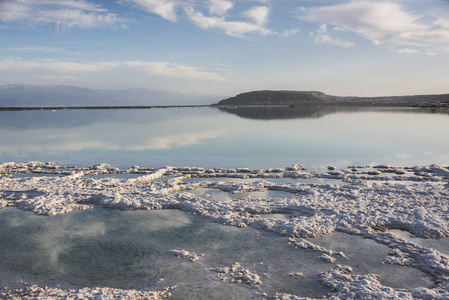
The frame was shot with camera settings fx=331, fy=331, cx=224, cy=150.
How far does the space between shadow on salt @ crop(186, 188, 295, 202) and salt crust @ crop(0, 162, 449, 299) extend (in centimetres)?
29

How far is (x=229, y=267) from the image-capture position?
5.82 meters

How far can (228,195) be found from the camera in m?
10.4

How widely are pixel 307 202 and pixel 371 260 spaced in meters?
3.27

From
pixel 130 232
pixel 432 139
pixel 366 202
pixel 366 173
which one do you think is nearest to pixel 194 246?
pixel 130 232

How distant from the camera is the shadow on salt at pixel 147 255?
5312 millimetres

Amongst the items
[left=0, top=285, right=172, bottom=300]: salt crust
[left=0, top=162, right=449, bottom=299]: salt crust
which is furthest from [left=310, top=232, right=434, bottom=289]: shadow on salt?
[left=0, top=285, right=172, bottom=300]: salt crust

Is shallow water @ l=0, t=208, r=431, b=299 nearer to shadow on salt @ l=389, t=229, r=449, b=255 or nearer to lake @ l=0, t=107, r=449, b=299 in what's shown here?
lake @ l=0, t=107, r=449, b=299

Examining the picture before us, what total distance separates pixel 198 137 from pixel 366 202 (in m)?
16.9

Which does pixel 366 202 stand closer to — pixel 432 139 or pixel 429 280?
pixel 429 280

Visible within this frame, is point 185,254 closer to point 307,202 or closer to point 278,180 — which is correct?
point 307,202

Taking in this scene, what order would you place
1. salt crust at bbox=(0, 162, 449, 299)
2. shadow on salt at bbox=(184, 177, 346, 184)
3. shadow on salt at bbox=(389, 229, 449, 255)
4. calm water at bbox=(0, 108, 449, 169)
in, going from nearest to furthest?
salt crust at bbox=(0, 162, 449, 299) < shadow on salt at bbox=(389, 229, 449, 255) < shadow on salt at bbox=(184, 177, 346, 184) < calm water at bbox=(0, 108, 449, 169)

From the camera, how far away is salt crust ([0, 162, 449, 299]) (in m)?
5.63

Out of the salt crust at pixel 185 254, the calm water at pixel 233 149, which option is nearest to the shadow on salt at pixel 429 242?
the salt crust at pixel 185 254

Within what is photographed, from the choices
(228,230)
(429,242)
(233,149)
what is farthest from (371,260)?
(233,149)
